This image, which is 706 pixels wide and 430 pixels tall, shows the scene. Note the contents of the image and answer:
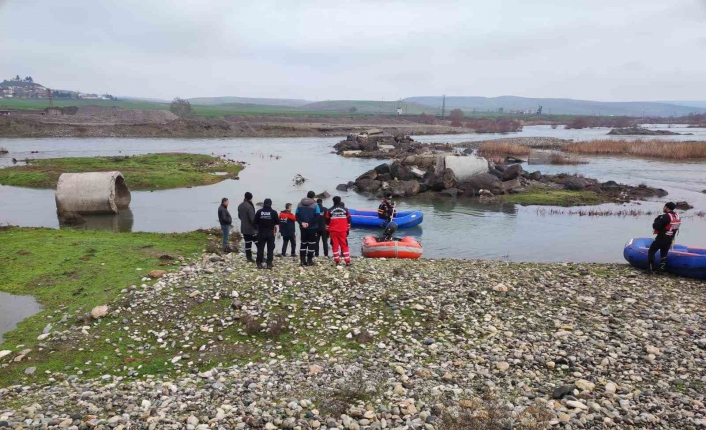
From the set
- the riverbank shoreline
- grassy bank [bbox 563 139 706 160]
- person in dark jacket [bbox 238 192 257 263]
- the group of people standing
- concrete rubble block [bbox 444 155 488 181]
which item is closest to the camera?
the riverbank shoreline

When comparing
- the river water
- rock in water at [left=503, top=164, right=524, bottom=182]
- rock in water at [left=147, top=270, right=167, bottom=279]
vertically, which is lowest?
the river water

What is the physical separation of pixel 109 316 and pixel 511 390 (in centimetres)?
970

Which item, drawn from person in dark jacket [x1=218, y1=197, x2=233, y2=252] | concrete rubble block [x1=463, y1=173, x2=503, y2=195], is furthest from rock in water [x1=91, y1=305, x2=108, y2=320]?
concrete rubble block [x1=463, y1=173, x2=503, y2=195]

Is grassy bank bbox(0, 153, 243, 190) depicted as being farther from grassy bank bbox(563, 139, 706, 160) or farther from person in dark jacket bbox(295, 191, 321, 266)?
grassy bank bbox(563, 139, 706, 160)

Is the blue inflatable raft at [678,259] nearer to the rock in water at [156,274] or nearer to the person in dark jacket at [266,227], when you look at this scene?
the person in dark jacket at [266,227]

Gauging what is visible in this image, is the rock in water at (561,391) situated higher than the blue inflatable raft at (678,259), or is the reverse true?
the blue inflatable raft at (678,259)

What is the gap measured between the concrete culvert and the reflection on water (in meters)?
13.1

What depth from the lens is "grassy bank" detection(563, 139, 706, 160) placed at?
60000 mm

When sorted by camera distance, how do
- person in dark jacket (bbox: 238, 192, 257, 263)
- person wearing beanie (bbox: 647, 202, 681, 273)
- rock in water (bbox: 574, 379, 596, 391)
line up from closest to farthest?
rock in water (bbox: 574, 379, 596, 391), person wearing beanie (bbox: 647, 202, 681, 273), person in dark jacket (bbox: 238, 192, 257, 263)

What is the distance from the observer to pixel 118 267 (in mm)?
15594

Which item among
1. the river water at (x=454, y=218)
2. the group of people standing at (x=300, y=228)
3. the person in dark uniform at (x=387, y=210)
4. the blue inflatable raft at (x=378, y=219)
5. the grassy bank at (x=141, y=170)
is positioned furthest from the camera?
the grassy bank at (x=141, y=170)

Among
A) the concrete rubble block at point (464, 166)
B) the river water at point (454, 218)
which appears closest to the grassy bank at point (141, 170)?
the river water at point (454, 218)

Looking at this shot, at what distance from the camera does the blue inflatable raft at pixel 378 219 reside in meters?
25.7

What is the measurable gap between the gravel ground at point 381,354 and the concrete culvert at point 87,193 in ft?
44.6
